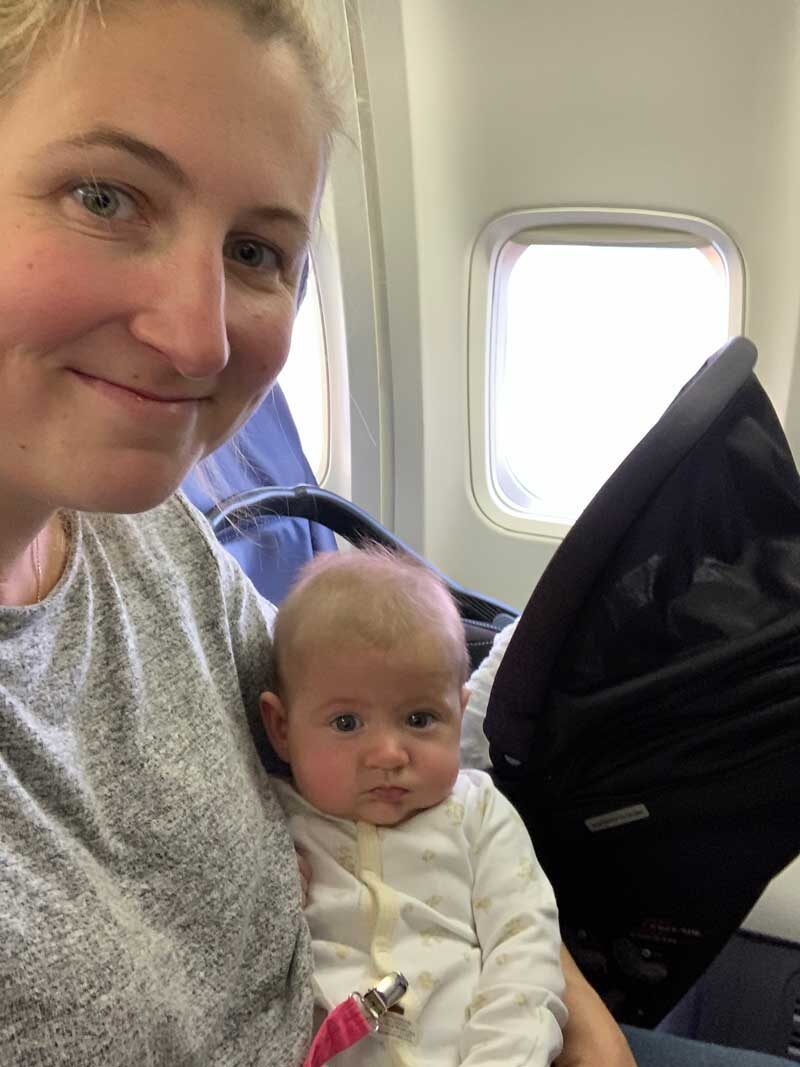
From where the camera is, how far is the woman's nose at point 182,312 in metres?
0.69

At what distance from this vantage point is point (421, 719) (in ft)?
3.81

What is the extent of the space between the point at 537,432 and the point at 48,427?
94.6 inches

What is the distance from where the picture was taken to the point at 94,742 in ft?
2.73

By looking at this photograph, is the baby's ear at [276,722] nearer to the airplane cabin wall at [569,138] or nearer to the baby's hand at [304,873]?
the baby's hand at [304,873]

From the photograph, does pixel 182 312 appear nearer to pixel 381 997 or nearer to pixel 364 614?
pixel 364 614

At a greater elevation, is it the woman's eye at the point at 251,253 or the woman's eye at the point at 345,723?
the woman's eye at the point at 251,253

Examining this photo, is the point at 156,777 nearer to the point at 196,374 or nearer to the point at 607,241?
the point at 196,374

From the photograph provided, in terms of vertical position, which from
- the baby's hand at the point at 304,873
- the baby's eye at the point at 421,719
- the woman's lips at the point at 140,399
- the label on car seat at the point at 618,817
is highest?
the woman's lips at the point at 140,399

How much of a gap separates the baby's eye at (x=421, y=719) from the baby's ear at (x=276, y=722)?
0.15 metres

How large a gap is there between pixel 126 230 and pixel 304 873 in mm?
727

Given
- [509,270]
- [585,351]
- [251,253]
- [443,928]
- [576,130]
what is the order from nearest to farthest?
[251,253]
[443,928]
[576,130]
[509,270]
[585,351]

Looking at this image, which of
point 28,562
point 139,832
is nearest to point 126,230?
point 28,562

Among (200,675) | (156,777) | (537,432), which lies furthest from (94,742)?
(537,432)

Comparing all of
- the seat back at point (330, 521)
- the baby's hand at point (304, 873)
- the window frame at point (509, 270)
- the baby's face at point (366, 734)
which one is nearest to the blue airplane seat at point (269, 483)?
the seat back at point (330, 521)
